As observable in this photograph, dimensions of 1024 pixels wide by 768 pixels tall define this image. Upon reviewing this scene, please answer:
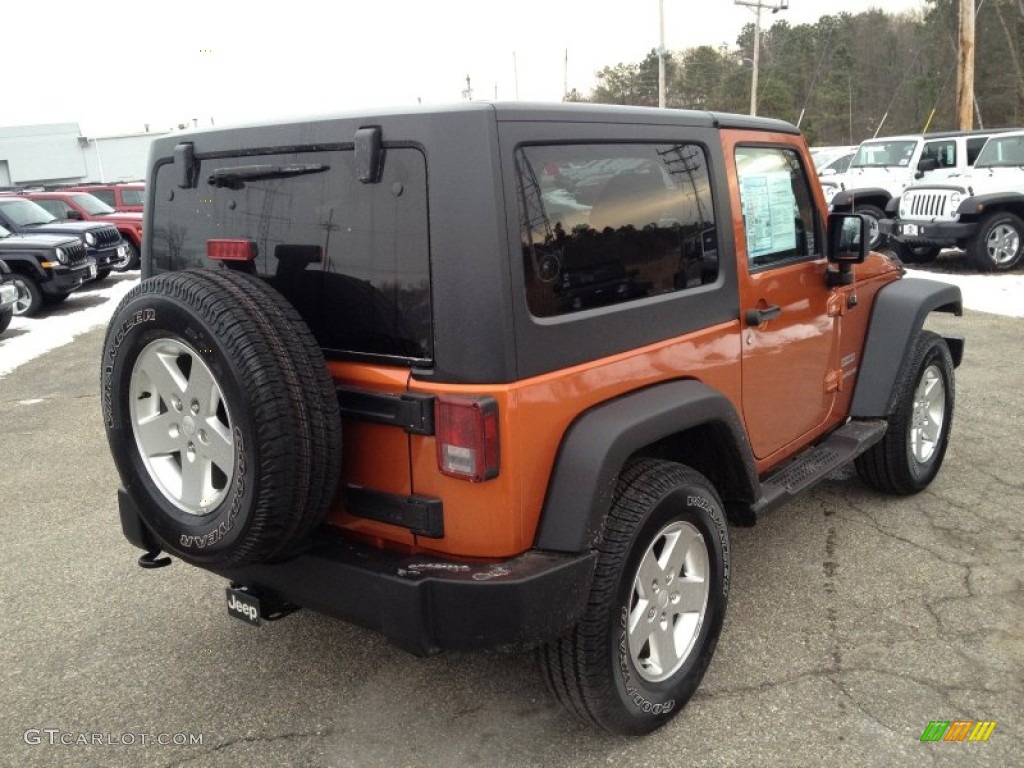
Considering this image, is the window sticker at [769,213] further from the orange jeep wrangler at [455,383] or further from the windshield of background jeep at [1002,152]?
the windshield of background jeep at [1002,152]

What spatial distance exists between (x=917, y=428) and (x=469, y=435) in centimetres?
313

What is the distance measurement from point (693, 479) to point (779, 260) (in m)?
1.24

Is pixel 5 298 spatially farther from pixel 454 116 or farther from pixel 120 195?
pixel 120 195

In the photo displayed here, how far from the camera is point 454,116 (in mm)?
2248

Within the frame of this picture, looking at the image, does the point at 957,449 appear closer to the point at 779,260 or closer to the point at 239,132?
the point at 779,260

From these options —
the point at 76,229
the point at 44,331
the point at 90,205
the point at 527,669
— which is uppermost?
the point at 90,205

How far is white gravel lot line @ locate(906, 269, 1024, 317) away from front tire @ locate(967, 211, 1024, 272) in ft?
0.80

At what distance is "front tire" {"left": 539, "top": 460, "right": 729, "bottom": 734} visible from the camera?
2.47 m

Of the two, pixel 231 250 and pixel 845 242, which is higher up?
pixel 231 250

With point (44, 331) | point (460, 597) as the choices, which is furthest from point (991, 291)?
point (44, 331)

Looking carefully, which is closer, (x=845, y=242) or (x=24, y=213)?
(x=845, y=242)

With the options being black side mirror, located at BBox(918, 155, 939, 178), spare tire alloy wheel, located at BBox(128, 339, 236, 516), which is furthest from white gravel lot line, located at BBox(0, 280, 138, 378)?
black side mirror, located at BBox(918, 155, 939, 178)

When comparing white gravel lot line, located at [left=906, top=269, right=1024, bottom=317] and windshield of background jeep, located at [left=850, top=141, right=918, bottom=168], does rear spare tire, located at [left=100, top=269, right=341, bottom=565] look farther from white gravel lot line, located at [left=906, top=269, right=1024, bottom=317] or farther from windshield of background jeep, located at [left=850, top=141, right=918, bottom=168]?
windshield of background jeep, located at [left=850, top=141, right=918, bottom=168]

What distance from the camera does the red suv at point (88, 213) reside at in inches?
691
